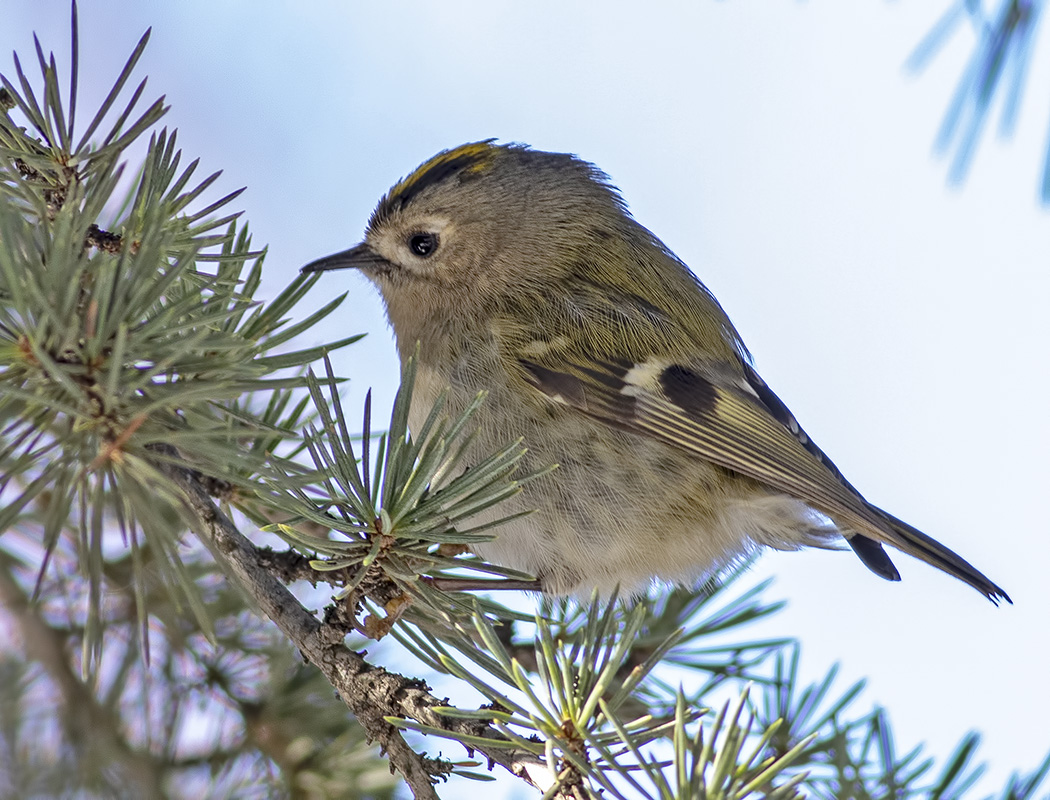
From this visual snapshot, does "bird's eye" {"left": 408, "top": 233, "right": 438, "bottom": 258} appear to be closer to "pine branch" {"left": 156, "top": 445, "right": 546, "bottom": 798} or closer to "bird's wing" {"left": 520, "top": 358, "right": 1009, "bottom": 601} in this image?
"bird's wing" {"left": 520, "top": 358, "right": 1009, "bottom": 601}

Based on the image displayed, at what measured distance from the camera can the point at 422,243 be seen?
150cm

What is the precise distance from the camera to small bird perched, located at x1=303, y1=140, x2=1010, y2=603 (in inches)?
46.5

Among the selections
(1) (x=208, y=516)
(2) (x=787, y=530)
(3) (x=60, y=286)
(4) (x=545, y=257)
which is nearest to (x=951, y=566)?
(2) (x=787, y=530)

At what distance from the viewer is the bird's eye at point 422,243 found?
4.90ft

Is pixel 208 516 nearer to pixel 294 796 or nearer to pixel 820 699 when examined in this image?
pixel 294 796

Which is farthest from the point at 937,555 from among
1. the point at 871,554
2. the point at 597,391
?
the point at 597,391

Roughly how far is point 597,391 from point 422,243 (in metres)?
0.44

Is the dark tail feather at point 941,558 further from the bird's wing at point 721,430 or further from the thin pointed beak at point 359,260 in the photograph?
the thin pointed beak at point 359,260

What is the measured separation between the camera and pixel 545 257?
1.49m

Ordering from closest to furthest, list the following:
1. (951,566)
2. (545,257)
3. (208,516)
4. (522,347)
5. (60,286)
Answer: (60,286), (208,516), (951,566), (522,347), (545,257)

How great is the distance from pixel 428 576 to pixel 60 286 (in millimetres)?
398

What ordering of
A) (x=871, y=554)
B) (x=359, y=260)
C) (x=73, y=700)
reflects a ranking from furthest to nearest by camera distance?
(x=359, y=260) → (x=871, y=554) → (x=73, y=700)

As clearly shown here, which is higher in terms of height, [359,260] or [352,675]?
[359,260]

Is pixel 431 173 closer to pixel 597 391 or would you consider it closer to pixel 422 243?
pixel 422 243
